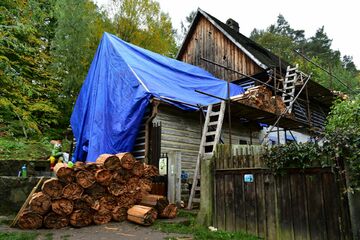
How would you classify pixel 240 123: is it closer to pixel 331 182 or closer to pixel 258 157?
pixel 258 157

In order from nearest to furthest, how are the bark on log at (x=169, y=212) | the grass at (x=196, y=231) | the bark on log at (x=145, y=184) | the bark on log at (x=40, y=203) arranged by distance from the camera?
the grass at (x=196, y=231), the bark on log at (x=40, y=203), the bark on log at (x=169, y=212), the bark on log at (x=145, y=184)

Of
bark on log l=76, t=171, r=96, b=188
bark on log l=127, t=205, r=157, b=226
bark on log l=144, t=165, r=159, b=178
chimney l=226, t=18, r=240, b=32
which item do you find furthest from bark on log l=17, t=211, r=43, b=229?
chimney l=226, t=18, r=240, b=32

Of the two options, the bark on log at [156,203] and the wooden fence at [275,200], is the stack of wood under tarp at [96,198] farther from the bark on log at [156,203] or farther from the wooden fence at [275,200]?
the wooden fence at [275,200]

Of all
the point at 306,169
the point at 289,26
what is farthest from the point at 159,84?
the point at 289,26

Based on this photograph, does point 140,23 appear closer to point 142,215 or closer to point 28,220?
point 142,215

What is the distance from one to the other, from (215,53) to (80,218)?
13.7m

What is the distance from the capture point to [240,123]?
41.9ft

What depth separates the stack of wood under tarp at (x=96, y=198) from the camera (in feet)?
Answer: 19.5

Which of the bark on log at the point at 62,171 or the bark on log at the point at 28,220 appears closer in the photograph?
the bark on log at the point at 28,220

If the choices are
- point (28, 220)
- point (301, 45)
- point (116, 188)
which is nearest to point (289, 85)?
point (116, 188)

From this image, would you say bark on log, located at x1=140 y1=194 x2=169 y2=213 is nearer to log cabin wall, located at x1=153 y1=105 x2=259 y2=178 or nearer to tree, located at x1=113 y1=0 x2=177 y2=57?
log cabin wall, located at x1=153 y1=105 x2=259 y2=178

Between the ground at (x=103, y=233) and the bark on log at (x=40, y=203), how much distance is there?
1.27ft

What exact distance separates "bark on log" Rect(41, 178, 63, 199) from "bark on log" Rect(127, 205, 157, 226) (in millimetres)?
1599

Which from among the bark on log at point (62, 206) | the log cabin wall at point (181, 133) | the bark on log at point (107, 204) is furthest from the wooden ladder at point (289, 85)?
the bark on log at point (62, 206)
